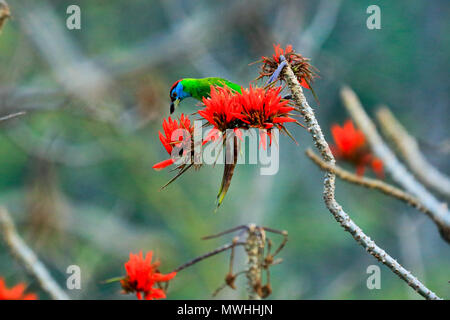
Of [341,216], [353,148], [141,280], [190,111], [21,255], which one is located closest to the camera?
[341,216]

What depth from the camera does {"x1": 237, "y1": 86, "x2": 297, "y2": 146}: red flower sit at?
0.45m

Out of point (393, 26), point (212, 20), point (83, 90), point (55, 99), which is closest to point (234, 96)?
point (55, 99)

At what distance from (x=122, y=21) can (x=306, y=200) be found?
2.34 meters

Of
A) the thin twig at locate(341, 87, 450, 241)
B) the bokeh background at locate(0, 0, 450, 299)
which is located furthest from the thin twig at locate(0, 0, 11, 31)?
the bokeh background at locate(0, 0, 450, 299)

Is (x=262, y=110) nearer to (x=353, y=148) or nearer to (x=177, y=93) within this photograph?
(x=177, y=93)

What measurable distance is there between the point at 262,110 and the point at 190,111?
289 cm

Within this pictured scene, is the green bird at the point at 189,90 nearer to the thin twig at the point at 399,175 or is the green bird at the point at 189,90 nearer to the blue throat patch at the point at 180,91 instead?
the blue throat patch at the point at 180,91

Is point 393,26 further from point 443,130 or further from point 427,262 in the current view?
point 427,262

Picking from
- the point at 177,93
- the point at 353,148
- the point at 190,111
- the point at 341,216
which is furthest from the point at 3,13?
the point at 190,111

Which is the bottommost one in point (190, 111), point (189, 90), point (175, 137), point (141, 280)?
point (141, 280)

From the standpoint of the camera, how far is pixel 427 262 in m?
3.85

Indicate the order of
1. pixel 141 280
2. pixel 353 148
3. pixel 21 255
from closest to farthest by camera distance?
1. pixel 141 280
2. pixel 21 255
3. pixel 353 148

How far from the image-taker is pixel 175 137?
0.47 metres

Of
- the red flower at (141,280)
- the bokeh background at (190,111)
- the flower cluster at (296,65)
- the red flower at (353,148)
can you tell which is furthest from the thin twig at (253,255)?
the bokeh background at (190,111)
